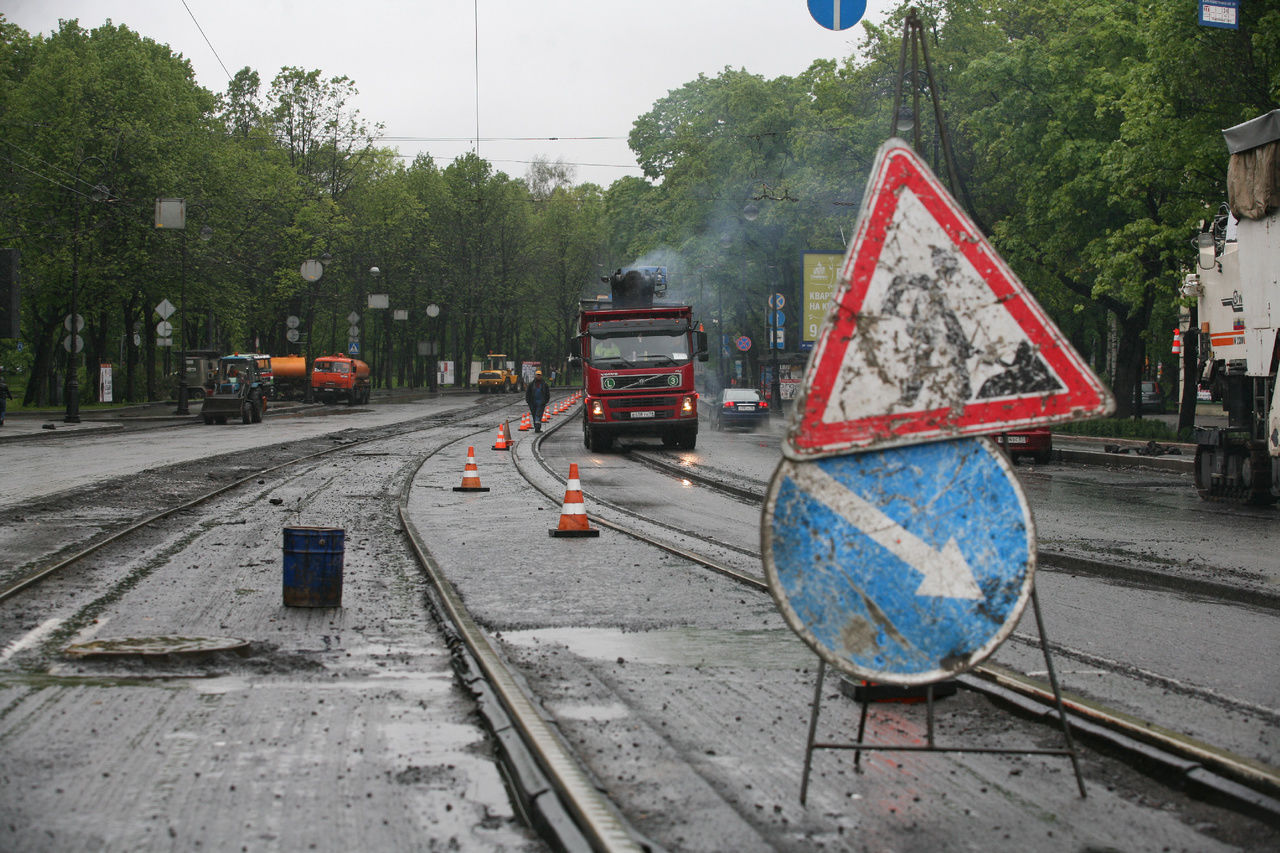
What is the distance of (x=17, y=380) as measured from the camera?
86.9m

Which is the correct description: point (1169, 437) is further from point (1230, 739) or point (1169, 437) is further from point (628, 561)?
point (1230, 739)

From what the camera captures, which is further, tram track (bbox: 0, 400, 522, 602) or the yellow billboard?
the yellow billboard

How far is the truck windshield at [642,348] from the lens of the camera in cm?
2870

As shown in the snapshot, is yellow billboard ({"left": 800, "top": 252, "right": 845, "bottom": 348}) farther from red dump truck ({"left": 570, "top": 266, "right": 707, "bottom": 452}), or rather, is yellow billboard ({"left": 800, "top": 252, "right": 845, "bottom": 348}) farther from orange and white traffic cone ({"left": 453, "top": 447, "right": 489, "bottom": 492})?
orange and white traffic cone ({"left": 453, "top": 447, "right": 489, "bottom": 492})

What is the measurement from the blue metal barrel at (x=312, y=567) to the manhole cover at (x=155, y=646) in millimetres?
1197

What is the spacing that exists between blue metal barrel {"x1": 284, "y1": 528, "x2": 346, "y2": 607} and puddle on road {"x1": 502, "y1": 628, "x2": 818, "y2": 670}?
1497 mm

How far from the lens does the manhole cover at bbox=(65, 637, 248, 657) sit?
6680mm

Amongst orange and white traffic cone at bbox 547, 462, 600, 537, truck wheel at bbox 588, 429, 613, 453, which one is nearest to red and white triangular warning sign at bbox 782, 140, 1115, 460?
orange and white traffic cone at bbox 547, 462, 600, 537

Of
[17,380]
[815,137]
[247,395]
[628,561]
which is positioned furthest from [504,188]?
[628,561]

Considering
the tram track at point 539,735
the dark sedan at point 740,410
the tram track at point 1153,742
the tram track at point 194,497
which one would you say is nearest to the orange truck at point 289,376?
the dark sedan at point 740,410

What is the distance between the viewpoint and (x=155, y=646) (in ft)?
22.4

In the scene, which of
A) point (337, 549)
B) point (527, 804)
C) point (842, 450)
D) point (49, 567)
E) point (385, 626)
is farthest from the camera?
point (49, 567)

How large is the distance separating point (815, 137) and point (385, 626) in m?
45.4

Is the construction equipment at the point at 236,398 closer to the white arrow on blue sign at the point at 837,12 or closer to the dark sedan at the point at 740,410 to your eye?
the dark sedan at the point at 740,410
